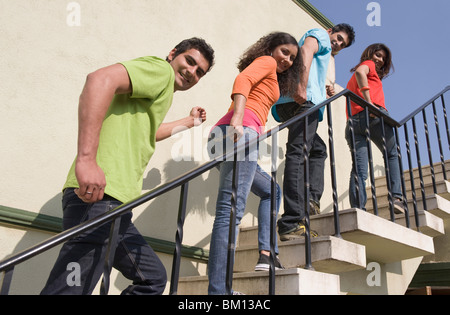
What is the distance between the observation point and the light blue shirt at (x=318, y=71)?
2.86 m

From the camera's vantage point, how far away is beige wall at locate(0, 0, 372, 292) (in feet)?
7.93

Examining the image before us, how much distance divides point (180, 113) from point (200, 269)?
4.14 ft

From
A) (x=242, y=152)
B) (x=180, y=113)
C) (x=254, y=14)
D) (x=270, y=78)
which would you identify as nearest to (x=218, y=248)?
(x=242, y=152)

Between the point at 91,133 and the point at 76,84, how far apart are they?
1578 millimetres

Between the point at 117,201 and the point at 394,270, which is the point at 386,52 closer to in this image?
the point at 394,270

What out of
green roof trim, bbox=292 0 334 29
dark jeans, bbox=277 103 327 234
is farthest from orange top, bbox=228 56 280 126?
green roof trim, bbox=292 0 334 29

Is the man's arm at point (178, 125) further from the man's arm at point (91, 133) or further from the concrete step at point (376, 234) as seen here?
the concrete step at point (376, 234)

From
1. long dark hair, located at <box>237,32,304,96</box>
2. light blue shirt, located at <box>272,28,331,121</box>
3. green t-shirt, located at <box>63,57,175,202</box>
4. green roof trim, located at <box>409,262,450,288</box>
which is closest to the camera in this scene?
green t-shirt, located at <box>63,57,175,202</box>

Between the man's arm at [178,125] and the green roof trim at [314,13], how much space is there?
11.4ft

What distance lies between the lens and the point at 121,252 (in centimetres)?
151

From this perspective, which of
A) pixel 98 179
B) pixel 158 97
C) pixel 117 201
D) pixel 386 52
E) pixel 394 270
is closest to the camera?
pixel 98 179

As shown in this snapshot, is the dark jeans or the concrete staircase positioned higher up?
the dark jeans

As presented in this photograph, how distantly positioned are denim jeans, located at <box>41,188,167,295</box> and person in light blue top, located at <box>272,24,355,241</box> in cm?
110

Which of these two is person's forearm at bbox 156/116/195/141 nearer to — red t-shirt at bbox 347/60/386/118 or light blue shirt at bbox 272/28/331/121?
light blue shirt at bbox 272/28/331/121
